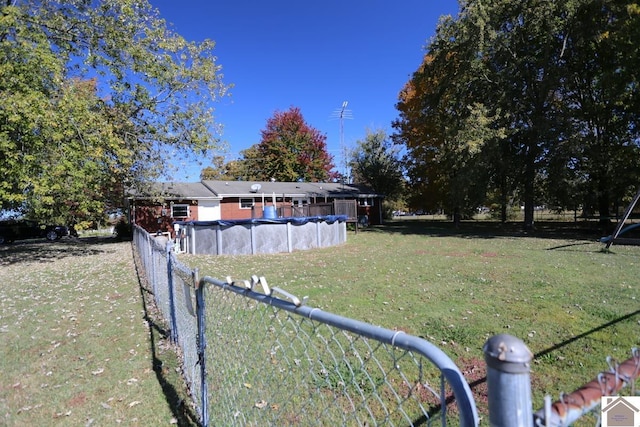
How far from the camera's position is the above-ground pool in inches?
567

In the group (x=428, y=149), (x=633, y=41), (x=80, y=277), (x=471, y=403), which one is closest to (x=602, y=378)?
(x=471, y=403)

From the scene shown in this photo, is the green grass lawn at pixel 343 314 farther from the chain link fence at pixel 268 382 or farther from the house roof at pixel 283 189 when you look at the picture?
the house roof at pixel 283 189

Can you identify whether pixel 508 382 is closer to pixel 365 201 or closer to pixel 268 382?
pixel 268 382

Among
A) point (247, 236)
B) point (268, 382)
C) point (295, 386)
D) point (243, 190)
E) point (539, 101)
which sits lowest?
point (295, 386)

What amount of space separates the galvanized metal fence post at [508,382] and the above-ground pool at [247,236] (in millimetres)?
13892

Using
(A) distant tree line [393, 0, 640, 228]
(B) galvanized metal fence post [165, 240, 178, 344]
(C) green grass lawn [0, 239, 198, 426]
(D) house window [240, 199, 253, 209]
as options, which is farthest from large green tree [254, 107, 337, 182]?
(B) galvanized metal fence post [165, 240, 178, 344]

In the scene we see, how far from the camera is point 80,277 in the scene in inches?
379

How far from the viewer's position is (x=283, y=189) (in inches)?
1202

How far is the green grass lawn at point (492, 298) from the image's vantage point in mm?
3928

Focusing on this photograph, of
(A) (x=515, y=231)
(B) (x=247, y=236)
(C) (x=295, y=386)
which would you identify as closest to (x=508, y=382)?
(C) (x=295, y=386)

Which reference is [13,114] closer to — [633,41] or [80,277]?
[80,277]

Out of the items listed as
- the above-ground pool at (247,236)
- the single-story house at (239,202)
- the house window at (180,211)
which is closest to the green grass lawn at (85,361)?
the above-ground pool at (247,236)

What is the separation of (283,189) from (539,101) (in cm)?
1928

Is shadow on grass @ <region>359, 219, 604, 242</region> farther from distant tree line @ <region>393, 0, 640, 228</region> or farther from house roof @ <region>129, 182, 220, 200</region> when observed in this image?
house roof @ <region>129, 182, 220, 200</region>
